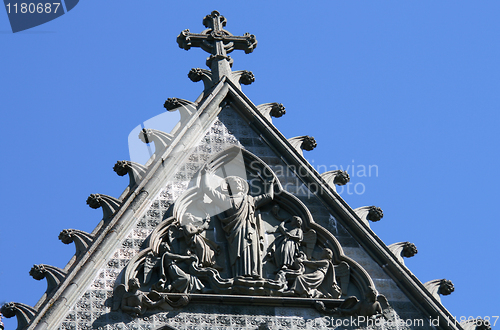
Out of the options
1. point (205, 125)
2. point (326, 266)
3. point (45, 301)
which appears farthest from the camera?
point (205, 125)

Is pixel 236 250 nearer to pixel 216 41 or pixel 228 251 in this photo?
pixel 228 251

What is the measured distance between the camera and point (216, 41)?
78.6 feet

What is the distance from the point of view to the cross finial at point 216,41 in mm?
23516

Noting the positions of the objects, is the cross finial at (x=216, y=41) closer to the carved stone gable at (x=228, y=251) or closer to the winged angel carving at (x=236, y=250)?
the carved stone gable at (x=228, y=251)

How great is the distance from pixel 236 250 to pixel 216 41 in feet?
19.0

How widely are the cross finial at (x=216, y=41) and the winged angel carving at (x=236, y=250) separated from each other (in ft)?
9.89

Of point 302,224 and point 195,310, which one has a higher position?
point 302,224

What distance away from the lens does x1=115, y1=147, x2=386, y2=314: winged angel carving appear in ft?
62.7

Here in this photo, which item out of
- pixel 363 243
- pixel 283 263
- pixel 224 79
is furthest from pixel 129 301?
pixel 224 79

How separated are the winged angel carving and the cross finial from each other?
3016mm

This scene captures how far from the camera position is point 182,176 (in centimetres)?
2084

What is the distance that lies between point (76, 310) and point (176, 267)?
171 centimetres

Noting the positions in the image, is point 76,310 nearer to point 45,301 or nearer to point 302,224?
point 45,301

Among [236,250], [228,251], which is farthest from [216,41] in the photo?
[236,250]
